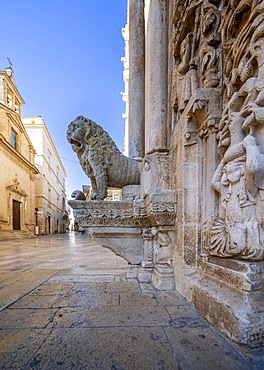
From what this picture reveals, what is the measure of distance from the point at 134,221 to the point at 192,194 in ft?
2.67

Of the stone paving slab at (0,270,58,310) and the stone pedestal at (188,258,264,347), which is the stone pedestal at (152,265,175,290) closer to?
the stone pedestal at (188,258,264,347)

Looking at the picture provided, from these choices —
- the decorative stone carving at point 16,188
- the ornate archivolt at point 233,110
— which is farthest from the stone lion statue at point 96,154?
the decorative stone carving at point 16,188

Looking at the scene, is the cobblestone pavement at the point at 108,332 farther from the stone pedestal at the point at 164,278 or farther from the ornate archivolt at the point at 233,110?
the ornate archivolt at the point at 233,110

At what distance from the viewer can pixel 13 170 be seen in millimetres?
15211

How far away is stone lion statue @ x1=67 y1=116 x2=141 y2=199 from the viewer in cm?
247

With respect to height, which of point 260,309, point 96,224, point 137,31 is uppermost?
point 137,31

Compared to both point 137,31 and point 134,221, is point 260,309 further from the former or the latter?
point 137,31

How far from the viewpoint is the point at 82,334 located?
4.31 ft

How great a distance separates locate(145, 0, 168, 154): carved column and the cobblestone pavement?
170 cm

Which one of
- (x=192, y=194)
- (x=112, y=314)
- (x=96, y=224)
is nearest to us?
(x=112, y=314)

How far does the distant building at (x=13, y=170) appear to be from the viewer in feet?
45.0

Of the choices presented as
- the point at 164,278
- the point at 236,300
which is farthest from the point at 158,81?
the point at 236,300

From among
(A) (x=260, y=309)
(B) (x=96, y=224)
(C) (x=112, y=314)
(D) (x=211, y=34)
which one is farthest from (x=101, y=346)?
(D) (x=211, y=34)

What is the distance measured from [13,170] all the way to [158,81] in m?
15.7
